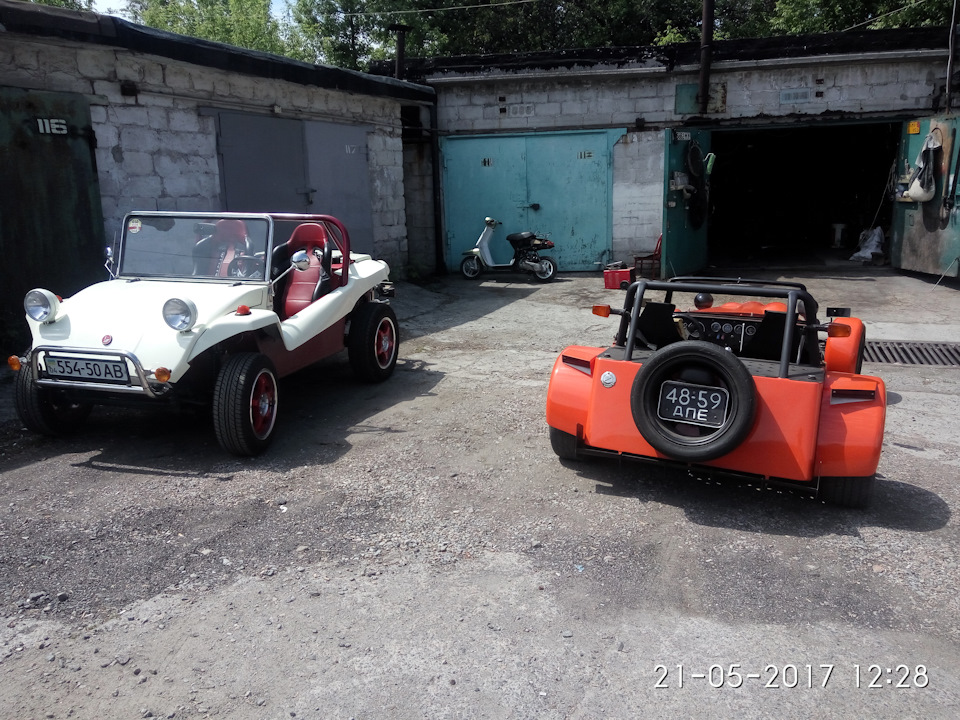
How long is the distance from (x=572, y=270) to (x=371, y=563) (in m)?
11.1

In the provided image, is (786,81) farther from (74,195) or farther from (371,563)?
(371,563)

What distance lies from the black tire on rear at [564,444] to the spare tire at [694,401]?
658 mm

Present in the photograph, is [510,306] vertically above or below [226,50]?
below

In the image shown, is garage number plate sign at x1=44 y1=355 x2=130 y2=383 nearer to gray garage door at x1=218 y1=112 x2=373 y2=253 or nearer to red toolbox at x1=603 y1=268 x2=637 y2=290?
gray garage door at x1=218 y1=112 x2=373 y2=253

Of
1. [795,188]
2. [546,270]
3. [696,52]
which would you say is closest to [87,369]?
[546,270]

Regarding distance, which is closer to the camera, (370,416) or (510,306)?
(370,416)

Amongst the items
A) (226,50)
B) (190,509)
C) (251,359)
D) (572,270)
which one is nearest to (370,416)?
(251,359)

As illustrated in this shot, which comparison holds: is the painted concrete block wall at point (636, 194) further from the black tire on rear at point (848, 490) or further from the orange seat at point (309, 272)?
the black tire on rear at point (848, 490)

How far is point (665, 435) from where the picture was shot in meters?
4.20

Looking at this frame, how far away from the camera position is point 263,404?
5344mm

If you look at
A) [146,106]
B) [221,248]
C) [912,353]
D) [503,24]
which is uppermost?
[503,24]

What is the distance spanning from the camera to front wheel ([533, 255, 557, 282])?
1345 centimetres

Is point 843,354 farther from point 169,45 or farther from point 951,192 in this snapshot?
point 951,192

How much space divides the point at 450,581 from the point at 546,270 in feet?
33.7
